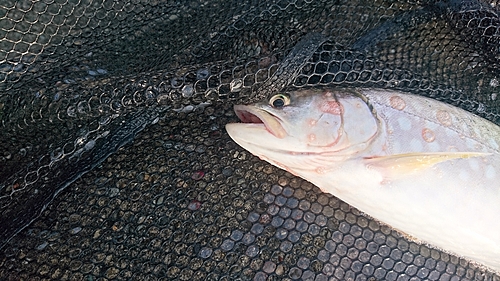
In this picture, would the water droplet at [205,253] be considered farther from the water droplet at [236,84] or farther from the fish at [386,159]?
the water droplet at [236,84]

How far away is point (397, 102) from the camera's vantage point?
84.7 inches

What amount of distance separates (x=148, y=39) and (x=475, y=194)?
194cm

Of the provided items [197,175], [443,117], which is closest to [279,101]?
[197,175]

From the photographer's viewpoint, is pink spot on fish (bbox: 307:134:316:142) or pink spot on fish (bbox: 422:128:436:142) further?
pink spot on fish (bbox: 422:128:436:142)

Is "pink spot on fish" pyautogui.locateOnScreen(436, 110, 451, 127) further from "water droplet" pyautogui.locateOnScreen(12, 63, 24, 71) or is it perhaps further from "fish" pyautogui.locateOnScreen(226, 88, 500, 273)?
"water droplet" pyautogui.locateOnScreen(12, 63, 24, 71)

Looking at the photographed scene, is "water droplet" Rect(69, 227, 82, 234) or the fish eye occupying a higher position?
the fish eye

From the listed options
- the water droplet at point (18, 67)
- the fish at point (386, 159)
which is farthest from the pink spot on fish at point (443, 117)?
the water droplet at point (18, 67)

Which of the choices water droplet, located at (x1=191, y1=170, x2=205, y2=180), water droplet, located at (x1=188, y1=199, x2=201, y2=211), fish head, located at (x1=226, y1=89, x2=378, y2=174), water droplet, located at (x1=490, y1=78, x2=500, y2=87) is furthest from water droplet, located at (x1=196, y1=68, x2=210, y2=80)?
water droplet, located at (x1=490, y1=78, x2=500, y2=87)

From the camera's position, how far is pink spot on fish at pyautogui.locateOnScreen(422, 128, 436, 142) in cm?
211

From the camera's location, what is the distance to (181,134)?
2246 millimetres

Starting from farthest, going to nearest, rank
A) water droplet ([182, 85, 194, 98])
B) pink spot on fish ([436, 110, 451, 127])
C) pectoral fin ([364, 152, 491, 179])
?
pink spot on fish ([436, 110, 451, 127]) → water droplet ([182, 85, 194, 98]) → pectoral fin ([364, 152, 491, 179])

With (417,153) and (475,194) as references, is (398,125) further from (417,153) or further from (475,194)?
(475,194)

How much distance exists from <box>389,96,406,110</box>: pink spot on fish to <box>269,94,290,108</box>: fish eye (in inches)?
21.9

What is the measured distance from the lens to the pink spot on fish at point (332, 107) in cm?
206
